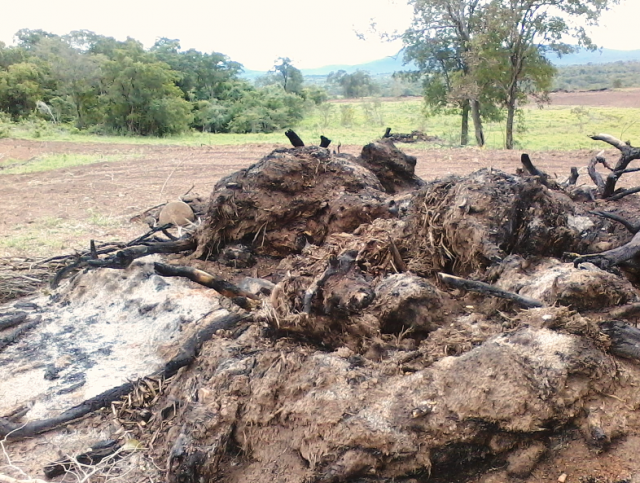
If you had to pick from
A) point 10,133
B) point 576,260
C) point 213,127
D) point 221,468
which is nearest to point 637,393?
point 576,260

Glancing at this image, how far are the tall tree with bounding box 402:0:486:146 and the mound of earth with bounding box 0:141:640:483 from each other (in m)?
13.6

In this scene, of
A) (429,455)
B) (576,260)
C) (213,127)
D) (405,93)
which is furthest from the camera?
(405,93)

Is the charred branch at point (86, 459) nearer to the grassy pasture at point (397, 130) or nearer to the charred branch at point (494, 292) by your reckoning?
the charred branch at point (494, 292)

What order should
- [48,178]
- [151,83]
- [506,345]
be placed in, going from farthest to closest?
[151,83]
[48,178]
[506,345]

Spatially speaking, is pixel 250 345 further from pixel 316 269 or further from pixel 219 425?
pixel 316 269

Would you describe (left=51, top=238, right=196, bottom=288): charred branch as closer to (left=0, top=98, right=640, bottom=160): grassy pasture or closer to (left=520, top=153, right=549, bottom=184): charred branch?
(left=520, top=153, right=549, bottom=184): charred branch

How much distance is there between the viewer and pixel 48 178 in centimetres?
1235

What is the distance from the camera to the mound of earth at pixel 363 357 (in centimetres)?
206

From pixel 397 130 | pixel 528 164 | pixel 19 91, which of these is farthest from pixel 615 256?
pixel 19 91

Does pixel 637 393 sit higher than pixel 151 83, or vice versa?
pixel 151 83

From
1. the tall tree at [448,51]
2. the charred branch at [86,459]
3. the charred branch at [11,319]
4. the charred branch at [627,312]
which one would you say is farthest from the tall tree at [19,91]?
the charred branch at [627,312]

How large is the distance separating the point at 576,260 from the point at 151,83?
2291 centimetres

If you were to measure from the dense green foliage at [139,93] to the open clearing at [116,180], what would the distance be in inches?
217

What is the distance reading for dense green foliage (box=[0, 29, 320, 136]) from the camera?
22844 millimetres
